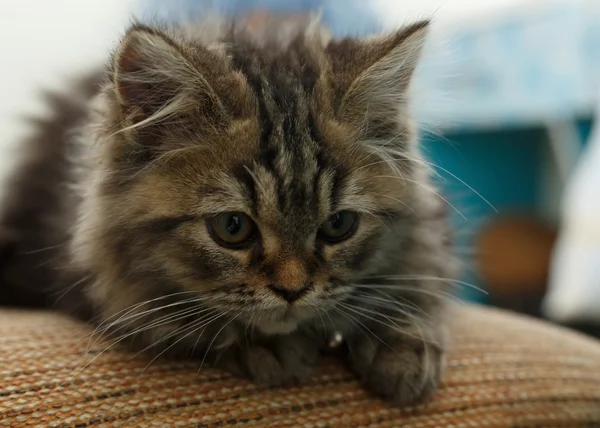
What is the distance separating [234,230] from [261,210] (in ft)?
0.18

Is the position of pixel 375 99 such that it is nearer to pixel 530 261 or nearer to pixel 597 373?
pixel 597 373

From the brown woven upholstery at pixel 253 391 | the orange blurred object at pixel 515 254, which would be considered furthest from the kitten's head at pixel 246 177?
the orange blurred object at pixel 515 254

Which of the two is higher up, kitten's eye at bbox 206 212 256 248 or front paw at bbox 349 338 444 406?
kitten's eye at bbox 206 212 256 248

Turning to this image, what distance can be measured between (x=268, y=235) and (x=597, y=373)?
2.40ft

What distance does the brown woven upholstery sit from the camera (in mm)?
861

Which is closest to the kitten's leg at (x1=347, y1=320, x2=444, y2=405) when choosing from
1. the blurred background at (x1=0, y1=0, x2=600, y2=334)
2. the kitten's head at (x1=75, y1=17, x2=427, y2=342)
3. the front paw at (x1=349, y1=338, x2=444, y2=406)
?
the front paw at (x1=349, y1=338, x2=444, y2=406)

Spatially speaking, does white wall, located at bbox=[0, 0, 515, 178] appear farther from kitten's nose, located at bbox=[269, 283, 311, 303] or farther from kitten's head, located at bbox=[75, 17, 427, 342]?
kitten's nose, located at bbox=[269, 283, 311, 303]

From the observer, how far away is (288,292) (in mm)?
920

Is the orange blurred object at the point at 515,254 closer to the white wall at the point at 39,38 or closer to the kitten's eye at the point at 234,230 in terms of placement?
the white wall at the point at 39,38

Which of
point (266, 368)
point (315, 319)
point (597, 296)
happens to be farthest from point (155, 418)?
point (597, 296)

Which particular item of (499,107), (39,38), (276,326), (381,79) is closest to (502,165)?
(499,107)

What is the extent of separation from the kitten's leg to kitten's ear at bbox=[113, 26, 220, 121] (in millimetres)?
470

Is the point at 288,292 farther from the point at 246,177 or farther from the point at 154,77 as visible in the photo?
the point at 154,77

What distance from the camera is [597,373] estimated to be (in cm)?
119
